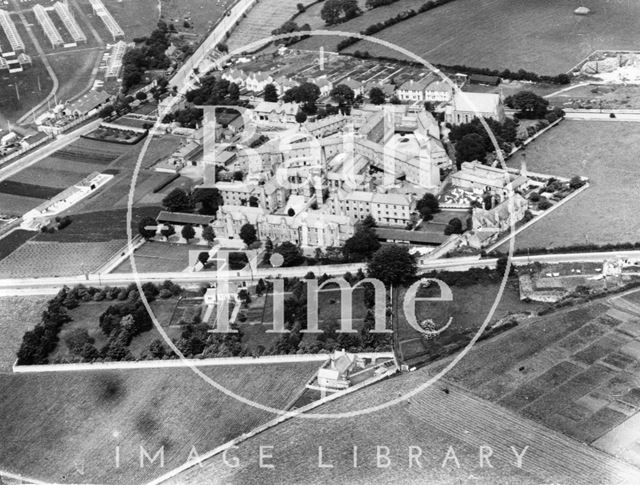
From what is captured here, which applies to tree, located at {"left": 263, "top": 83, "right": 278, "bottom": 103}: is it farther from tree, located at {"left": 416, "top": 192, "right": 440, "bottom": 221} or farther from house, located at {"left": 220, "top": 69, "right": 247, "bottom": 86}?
tree, located at {"left": 416, "top": 192, "right": 440, "bottom": 221}

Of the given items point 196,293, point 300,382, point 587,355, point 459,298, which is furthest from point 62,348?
point 587,355

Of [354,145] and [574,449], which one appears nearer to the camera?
[574,449]

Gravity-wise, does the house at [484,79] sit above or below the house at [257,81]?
below

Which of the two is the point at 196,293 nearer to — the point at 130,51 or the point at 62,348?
the point at 62,348

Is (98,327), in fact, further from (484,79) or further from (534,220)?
(484,79)

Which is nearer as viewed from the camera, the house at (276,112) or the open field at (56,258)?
the open field at (56,258)

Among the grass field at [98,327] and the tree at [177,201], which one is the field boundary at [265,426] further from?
the tree at [177,201]

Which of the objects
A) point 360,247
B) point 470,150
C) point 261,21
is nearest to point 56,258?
point 360,247

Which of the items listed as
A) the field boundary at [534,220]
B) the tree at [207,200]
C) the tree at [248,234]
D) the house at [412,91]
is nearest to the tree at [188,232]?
the tree at [207,200]
